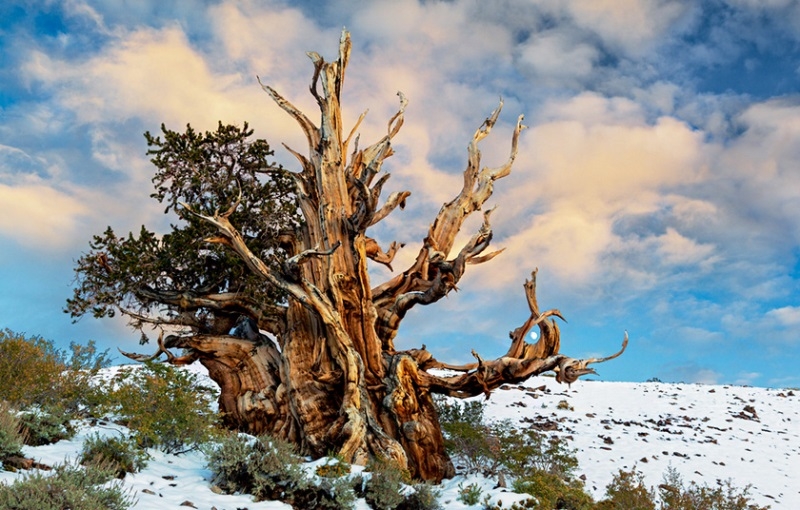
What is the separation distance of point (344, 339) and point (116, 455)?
5.67 meters

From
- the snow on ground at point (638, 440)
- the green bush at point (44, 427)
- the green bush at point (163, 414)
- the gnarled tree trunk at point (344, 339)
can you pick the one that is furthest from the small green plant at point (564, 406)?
the green bush at point (44, 427)

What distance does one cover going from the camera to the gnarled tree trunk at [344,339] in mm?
14086

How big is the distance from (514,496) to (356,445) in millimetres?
3518

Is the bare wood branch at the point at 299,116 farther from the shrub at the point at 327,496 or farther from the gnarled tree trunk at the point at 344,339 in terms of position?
the shrub at the point at 327,496

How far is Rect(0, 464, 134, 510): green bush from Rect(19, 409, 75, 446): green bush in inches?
84.4

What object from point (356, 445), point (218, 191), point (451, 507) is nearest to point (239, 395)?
point (356, 445)

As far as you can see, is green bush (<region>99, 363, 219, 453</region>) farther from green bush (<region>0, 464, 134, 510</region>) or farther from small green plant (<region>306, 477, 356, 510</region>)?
green bush (<region>0, 464, 134, 510</region>)

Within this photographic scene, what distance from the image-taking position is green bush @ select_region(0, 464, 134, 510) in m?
6.42

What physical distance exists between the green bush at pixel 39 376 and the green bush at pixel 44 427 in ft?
0.85

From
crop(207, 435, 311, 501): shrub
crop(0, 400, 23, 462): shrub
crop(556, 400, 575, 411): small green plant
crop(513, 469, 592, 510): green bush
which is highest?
crop(556, 400, 575, 411): small green plant

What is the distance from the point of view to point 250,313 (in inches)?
632

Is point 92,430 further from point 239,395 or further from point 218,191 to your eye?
point 218,191

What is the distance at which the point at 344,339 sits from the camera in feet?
46.5

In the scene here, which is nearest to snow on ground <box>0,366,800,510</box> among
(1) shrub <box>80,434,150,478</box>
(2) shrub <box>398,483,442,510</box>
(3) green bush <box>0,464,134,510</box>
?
(1) shrub <box>80,434,150,478</box>
